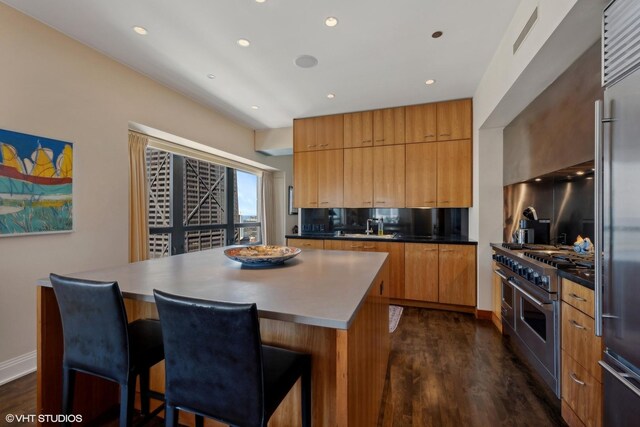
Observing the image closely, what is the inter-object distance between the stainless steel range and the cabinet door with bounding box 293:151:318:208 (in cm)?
272

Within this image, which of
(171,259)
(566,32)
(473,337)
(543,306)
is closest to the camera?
(566,32)

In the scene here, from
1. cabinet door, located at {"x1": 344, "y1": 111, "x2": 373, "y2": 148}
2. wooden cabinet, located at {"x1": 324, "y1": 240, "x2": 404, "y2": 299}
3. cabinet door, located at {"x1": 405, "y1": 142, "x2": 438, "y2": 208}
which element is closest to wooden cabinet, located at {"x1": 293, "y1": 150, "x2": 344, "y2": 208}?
cabinet door, located at {"x1": 344, "y1": 111, "x2": 373, "y2": 148}

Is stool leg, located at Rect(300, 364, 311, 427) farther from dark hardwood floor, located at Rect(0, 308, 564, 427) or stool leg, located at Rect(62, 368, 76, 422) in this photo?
stool leg, located at Rect(62, 368, 76, 422)

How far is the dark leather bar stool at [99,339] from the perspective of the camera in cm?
111

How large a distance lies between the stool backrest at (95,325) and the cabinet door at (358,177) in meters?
3.35

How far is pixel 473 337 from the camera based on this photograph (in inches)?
107

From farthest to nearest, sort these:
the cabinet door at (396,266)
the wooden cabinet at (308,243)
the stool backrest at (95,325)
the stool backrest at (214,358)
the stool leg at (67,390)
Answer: the wooden cabinet at (308,243) → the cabinet door at (396,266) → the stool leg at (67,390) → the stool backrest at (95,325) → the stool backrest at (214,358)

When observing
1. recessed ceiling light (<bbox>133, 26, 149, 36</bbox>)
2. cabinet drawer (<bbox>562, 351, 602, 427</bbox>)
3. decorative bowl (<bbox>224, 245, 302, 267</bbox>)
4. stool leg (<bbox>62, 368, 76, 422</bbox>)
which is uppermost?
recessed ceiling light (<bbox>133, 26, 149, 36</bbox>)

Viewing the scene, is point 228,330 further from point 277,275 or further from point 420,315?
point 420,315

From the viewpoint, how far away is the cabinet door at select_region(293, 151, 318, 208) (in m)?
4.38

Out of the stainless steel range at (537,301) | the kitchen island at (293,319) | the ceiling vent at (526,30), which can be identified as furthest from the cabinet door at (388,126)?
the kitchen island at (293,319)

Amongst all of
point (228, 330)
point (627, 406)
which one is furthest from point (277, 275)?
point (627, 406)

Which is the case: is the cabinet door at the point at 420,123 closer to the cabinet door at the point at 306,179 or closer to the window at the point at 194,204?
the cabinet door at the point at 306,179

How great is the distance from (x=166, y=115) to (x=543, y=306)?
405 centimetres
